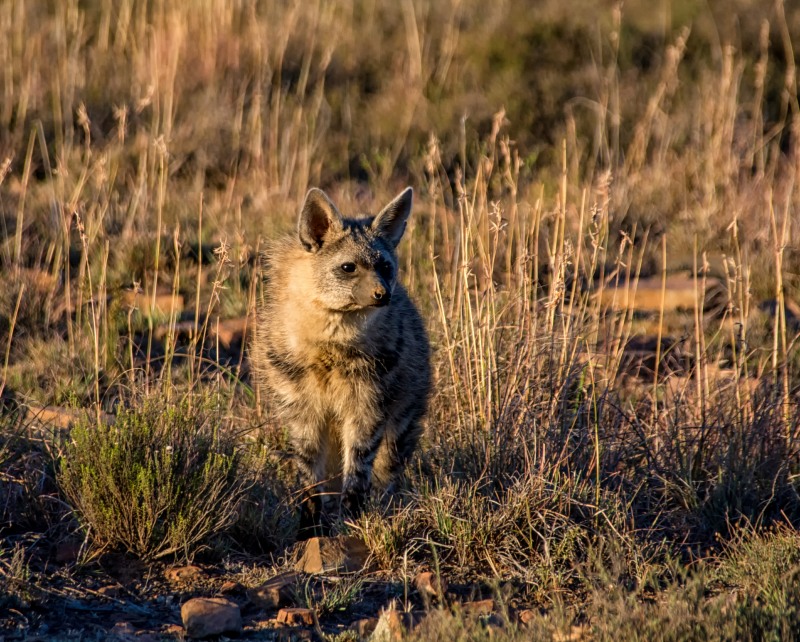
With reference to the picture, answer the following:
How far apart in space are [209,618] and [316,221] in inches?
88.2

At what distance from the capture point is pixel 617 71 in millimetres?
13820

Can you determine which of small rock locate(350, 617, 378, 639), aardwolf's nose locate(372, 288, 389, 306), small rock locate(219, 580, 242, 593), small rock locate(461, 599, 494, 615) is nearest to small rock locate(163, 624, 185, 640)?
small rock locate(219, 580, 242, 593)

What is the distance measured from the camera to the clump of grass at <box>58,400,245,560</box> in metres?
5.05

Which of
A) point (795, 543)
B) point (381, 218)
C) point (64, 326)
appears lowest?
point (64, 326)

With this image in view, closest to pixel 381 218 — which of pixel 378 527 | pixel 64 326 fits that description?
pixel 378 527

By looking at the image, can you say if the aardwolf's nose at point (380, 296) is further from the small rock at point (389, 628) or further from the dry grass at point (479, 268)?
the small rock at point (389, 628)

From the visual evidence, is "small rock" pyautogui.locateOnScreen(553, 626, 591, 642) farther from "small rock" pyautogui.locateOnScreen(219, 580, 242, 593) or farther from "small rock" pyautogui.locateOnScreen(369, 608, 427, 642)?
"small rock" pyautogui.locateOnScreen(219, 580, 242, 593)

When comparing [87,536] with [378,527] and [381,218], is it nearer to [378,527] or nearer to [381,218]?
[378,527]

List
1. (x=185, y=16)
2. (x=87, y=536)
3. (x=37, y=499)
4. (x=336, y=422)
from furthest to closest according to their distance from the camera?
(x=185, y=16) < (x=336, y=422) < (x=37, y=499) < (x=87, y=536)

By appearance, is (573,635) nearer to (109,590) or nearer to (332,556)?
(332,556)

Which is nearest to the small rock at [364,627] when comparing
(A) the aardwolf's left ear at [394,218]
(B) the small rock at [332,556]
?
(B) the small rock at [332,556]

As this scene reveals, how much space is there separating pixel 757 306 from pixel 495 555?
15.4ft

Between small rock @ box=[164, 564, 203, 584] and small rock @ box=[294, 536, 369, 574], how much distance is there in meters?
0.47

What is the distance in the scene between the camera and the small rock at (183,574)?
496cm
